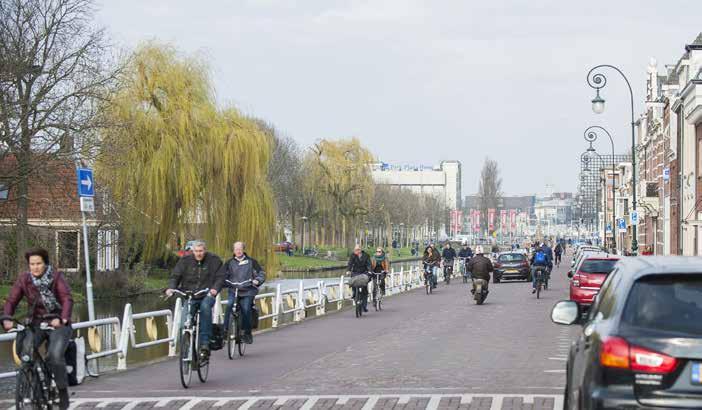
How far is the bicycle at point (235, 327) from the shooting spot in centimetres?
1708

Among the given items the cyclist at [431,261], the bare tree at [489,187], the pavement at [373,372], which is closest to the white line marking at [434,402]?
the pavement at [373,372]

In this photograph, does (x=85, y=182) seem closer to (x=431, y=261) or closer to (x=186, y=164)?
(x=186, y=164)

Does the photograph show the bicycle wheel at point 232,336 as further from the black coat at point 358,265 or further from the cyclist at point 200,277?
the black coat at point 358,265

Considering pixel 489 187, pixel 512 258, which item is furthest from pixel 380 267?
pixel 489 187

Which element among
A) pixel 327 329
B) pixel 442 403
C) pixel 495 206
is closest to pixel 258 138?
pixel 327 329

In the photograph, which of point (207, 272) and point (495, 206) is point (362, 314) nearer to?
point (207, 272)

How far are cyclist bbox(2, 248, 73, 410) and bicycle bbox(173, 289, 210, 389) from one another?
8.87 ft

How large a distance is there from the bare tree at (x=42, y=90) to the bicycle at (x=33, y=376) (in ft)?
77.0

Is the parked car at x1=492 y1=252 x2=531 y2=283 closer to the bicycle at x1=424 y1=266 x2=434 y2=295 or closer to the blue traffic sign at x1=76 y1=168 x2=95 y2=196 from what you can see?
the bicycle at x1=424 y1=266 x2=434 y2=295

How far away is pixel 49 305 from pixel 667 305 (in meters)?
5.98

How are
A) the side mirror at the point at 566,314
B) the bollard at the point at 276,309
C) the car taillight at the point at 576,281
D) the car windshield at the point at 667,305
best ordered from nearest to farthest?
1. the car windshield at the point at 667,305
2. the side mirror at the point at 566,314
3. the bollard at the point at 276,309
4. the car taillight at the point at 576,281

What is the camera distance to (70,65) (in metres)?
36.1

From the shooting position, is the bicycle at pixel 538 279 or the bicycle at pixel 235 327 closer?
the bicycle at pixel 235 327

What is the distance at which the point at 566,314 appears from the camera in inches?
322
